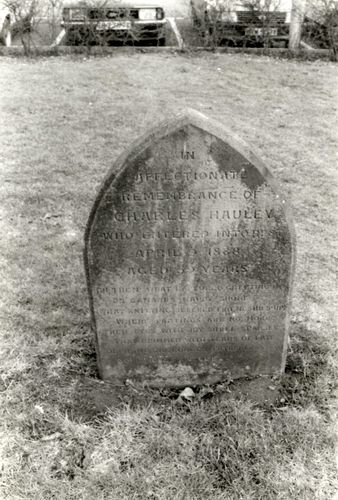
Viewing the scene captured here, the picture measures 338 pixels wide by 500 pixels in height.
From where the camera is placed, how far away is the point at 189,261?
12.3 feet

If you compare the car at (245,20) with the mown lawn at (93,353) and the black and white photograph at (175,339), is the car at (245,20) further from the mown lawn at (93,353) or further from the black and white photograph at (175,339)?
the black and white photograph at (175,339)

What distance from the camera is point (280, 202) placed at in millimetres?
3617

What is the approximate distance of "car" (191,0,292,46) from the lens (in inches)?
483

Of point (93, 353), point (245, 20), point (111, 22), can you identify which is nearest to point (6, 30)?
point (111, 22)

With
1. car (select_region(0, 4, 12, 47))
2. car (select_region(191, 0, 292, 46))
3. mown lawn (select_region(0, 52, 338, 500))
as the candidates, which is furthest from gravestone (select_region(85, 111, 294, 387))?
car (select_region(0, 4, 12, 47))

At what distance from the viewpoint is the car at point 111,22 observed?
12031mm

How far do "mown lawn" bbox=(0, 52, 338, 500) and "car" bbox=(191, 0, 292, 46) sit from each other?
131 inches

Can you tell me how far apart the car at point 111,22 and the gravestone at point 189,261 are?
9.44 m

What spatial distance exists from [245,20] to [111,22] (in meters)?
2.71

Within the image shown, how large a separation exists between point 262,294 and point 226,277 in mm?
272

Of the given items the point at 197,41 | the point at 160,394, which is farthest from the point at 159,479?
the point at 197,41

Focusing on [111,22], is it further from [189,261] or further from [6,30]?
[189,261]

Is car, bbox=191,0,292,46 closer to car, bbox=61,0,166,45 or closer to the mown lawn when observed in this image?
car, bbox=61,0,166,45

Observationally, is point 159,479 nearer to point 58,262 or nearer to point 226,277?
point 226,277
